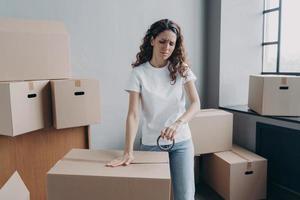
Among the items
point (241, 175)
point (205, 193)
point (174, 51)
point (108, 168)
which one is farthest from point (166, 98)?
point (205, 193)

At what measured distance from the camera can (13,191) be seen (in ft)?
3.59

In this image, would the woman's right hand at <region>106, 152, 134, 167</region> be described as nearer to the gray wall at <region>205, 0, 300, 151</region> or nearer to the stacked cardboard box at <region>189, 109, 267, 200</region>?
the stacked cardboard box at <region>189, 109, 267, 200</region>

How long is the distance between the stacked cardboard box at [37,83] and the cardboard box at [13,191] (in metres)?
0.41

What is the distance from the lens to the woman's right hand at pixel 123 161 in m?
1.06

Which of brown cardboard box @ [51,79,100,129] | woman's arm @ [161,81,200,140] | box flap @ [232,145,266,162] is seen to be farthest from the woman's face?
box flap @ [232,145,266,162]

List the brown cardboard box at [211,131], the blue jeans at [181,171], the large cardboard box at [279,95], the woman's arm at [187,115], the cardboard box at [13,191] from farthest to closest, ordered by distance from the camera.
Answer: the brown cardboard box at [211,131] < the large cardboard box at [279,95] < the blue jeans at [181,171] < the woman's arm at [187,115] < the cardboard box at [13,191]

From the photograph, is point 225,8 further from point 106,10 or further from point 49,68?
point 49,68

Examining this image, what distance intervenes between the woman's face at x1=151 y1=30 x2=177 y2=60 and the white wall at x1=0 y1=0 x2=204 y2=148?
977mm

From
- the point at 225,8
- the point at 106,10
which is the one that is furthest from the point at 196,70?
the point at 106,10

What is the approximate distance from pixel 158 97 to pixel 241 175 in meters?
1.26

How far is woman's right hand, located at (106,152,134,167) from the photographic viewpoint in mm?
1057

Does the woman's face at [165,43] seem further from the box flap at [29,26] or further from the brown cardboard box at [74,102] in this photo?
the box flap at [29,26]

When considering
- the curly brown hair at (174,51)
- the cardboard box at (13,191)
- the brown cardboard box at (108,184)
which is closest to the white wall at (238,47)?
the curly brown hair at (174,51)

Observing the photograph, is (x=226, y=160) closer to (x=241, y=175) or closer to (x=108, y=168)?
(x=241, y=175)
